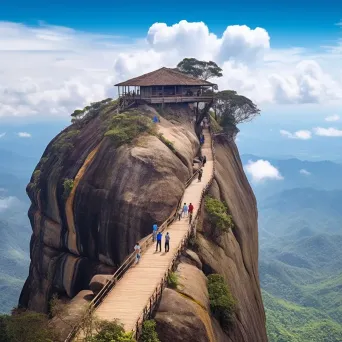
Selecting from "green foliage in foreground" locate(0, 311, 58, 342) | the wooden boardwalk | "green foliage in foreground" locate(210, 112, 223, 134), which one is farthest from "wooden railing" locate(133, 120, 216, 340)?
"green foliage in foreground" locate(210, 112, 223, 134)

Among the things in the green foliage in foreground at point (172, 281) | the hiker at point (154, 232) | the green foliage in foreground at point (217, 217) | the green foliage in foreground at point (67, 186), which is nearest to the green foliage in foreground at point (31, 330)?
the green foliage in foreground at point (172, 281)

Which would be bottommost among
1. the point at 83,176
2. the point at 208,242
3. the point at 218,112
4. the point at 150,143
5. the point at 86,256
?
the point at 86,256

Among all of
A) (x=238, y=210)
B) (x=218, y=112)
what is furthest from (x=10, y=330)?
(x=218, y=112)

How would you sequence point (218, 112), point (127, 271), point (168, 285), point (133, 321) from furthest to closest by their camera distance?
point (218, 112), point (127, 271), point (168, 285), point (133, 321)

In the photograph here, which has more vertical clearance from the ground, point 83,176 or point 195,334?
point 83,176

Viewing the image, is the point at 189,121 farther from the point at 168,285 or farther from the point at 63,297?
the point at 168,285

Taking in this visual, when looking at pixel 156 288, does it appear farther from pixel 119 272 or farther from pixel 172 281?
pixel 119 272

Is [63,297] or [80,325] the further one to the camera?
[63,297]
